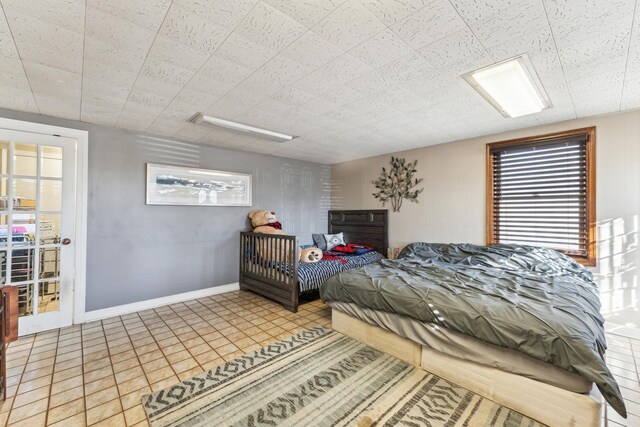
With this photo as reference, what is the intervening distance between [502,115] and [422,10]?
209cm

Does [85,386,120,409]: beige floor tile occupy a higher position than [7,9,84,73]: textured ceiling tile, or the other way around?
[7,9,84,73]: textured ceiling tile

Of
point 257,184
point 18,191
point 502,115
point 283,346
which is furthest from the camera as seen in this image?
point 257,184

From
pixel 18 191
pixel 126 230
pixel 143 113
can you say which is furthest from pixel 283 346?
pixel 18 191

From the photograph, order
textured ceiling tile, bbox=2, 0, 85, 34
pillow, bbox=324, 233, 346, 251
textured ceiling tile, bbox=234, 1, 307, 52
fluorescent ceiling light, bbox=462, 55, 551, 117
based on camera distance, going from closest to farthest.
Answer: textured ceiling tile, bbox=2, 0, 85, 34 < textured ceiling tile, bbox=234, 1, 307, 52 < fluorescent ceiling light, bbox=462, 55, 551, 117 < pillow, bbox=324, 233, 346, 251

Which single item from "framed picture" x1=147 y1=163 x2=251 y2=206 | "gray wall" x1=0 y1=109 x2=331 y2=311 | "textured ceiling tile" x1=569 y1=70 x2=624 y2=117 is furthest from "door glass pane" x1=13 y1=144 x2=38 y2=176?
"textured ceiling tile" x1=569 y1=70 x2=624 y2=117

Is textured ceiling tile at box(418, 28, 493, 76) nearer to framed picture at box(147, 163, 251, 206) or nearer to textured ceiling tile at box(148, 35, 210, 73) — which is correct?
textured ceiling tile at box(148, 35, 210, 73)

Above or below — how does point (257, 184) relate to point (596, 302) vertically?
above

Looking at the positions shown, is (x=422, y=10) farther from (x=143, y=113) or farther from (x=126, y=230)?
(x=126, y=230)

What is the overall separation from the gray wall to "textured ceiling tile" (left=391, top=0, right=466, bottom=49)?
333 centimetres

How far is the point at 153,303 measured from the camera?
11.6ft

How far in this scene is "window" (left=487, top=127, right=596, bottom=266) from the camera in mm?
3021

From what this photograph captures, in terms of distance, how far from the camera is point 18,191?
9.00ft

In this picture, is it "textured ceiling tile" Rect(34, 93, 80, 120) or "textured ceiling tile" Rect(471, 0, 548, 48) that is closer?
"textured ceiling tile" Rect(471, 0, 548, 48)

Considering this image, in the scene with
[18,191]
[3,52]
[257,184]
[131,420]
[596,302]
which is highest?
[3,52]
